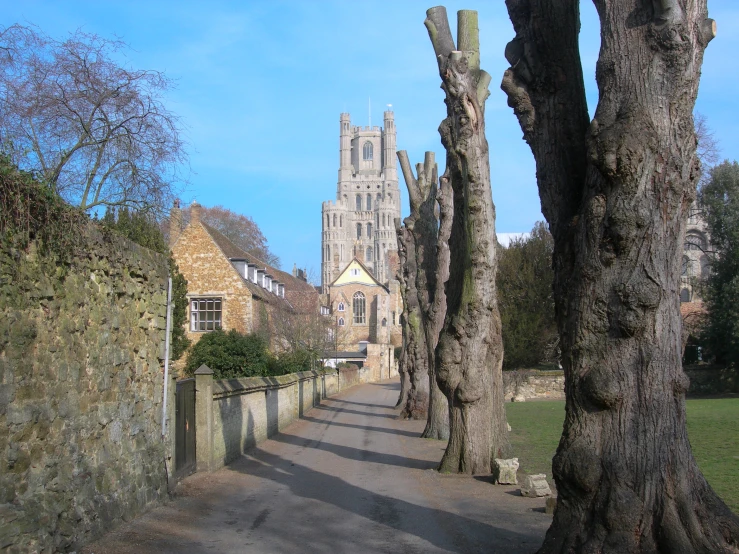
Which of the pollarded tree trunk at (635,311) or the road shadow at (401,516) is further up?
the pollarded tree trunk at (635,311)

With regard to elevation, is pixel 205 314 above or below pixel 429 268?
below

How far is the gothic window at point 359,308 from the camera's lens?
291 feet

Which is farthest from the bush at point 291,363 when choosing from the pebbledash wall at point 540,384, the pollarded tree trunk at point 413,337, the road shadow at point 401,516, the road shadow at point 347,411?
the road shadow at point 401,516

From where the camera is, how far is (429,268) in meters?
22.0

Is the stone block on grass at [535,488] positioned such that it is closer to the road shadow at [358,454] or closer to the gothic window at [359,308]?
the road shadow at [358,454]

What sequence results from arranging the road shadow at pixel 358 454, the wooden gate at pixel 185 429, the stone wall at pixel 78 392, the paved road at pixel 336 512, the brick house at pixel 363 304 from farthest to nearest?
1. the brick house at pixel 363 304
2. the road shadow at pixel 358 454
3. the wooden gate at pixel 185 429
4. the paved road at pixel 336 512
5. the stone wall at pixel 78 392

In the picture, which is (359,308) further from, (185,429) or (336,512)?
(336,512)

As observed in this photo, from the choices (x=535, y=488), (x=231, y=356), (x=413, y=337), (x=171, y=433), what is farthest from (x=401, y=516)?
(x=231, y=356)

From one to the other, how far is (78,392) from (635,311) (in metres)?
5.05

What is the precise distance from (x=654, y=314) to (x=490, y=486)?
636cm

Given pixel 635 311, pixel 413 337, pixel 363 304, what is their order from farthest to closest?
pixel 363 304 < pixel 413 337 < pixel 635 311

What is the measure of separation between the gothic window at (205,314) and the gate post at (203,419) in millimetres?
31203

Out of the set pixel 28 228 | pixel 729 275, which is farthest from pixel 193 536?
pixel 729 275

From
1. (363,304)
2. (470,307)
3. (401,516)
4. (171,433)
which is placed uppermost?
Result: (363,304)
